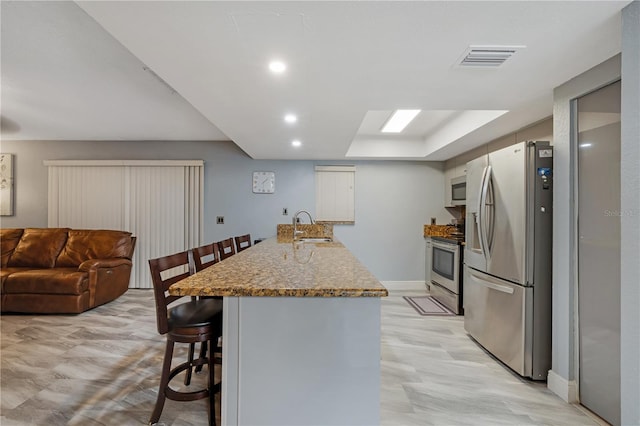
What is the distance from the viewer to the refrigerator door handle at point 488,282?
2.35m

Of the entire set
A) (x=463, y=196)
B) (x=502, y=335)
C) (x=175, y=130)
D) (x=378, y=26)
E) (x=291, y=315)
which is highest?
(x=175, y=130)

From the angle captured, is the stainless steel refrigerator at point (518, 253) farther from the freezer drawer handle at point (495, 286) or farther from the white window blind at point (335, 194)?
the white window blind at point (335, 194)

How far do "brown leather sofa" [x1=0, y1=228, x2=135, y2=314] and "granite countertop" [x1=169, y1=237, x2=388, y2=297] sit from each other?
9.89ft

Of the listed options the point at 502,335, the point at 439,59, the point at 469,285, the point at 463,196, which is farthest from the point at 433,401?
the point at 463,196

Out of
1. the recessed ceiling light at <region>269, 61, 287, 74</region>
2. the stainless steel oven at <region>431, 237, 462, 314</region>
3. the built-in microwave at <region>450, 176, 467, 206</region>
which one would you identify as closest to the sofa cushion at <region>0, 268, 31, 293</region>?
the recessed ceiling light at <region>269, 61, 287, 74</region>

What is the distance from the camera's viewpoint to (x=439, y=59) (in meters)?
1.65

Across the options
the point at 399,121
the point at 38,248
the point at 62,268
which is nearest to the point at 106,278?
the point at 62,268

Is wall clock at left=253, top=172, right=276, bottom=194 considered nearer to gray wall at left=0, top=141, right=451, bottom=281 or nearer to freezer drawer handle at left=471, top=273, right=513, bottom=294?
gray wall at left=0, top=141, right=451, bottom=281

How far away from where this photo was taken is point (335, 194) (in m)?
4.79

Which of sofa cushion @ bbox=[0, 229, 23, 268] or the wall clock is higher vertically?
the wall clock

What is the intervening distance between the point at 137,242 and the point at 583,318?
5.46 metres

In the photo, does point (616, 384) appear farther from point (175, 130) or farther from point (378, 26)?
point (175, 130)

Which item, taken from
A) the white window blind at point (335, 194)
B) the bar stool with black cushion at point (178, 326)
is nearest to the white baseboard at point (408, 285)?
the white window blind at point (335, 194)

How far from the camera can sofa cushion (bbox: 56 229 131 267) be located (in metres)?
4.04
